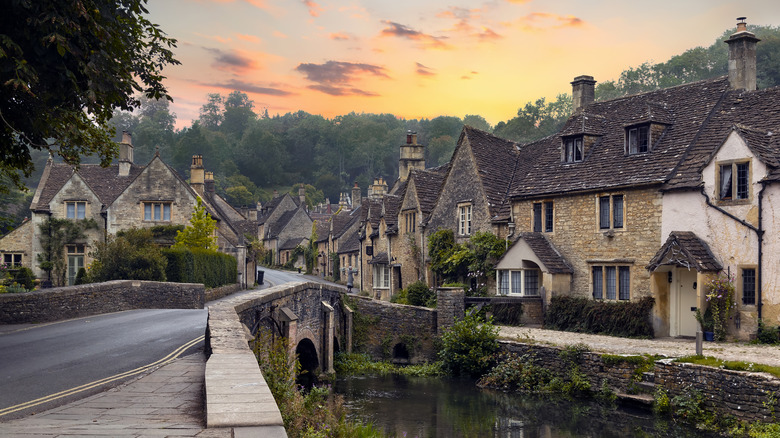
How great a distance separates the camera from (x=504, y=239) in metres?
33.4

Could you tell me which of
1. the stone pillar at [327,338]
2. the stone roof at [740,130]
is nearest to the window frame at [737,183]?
the stone roof at [740,130]

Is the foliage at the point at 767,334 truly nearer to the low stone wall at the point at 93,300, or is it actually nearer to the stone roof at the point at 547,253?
the stone roof at the point at 547,253

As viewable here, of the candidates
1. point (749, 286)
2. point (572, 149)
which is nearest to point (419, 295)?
→ point (572, 149)

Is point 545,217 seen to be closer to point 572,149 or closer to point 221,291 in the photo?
point 572,149

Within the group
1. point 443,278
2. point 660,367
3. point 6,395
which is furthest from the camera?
point 443,278

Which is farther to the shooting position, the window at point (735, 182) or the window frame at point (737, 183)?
the window at point (735, 182)

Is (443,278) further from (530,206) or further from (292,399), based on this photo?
(292,399)

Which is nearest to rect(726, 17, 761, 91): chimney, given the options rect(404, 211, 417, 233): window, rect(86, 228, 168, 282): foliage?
rect(404, 211, 417, 233): window

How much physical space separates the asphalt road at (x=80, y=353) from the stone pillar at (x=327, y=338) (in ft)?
19.6

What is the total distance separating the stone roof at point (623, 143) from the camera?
27.7 m

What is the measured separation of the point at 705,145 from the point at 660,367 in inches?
383

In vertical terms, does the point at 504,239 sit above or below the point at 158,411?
above

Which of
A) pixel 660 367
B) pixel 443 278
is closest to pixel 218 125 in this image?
pixel 443 278

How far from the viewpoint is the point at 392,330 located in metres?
32.2
